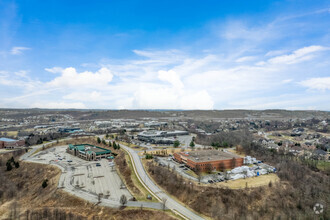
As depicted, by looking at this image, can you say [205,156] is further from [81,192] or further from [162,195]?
[81,192]

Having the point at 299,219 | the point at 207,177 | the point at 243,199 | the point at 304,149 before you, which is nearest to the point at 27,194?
the point at 207,177

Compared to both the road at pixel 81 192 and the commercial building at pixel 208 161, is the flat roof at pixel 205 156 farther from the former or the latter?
the road at pixel 81 192

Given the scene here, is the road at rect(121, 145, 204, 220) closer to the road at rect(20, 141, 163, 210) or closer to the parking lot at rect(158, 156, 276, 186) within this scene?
the road at rect(20, 141, 163, 210)

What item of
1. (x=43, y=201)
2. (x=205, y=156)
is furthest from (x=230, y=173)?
(x=43, y=201)

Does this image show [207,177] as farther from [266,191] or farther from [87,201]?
[87,201]

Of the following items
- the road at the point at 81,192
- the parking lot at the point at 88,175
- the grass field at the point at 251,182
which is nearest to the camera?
the road at the point at 81,192

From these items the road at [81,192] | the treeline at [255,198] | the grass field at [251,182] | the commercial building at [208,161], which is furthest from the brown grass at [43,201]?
the commercial building at [208,161]

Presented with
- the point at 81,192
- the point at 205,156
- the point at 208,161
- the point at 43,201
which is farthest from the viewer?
the point at 205,156
